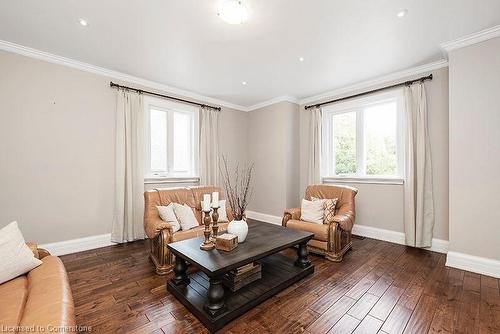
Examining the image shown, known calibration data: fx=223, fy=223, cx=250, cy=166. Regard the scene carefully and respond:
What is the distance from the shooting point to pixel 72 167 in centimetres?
327

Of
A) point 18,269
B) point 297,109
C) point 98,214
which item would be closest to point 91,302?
point 18,269

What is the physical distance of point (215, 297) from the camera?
1769 millimetres

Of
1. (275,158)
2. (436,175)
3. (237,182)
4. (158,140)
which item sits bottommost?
(237,182)

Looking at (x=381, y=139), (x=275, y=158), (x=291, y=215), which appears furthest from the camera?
(x=275, y=158)

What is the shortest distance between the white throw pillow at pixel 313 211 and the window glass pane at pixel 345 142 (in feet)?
4.32

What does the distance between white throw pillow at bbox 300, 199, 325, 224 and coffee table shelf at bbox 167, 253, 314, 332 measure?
0.87m

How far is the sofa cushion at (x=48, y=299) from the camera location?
3.67 ft

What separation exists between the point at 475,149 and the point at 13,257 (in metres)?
4.58

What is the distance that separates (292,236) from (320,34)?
2.37 metres

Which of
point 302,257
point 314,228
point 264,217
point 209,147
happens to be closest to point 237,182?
point 264,217

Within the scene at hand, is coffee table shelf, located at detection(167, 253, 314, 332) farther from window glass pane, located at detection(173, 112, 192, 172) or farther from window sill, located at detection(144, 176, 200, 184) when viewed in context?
window glass pane, located at detection(173, 112, 192, 172)

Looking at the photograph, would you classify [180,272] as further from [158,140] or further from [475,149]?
[475,149]

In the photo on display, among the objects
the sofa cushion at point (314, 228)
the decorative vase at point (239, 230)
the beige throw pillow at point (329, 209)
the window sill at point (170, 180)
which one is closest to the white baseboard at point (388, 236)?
the beige throw pillow at point (329, 209)

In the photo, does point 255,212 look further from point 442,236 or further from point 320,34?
point 320,34
